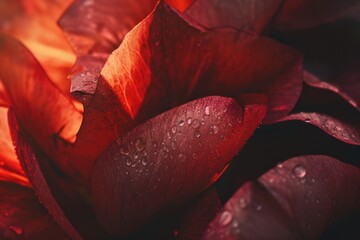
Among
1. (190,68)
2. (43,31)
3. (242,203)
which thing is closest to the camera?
(242,203)

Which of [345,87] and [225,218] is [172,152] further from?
[345,87]

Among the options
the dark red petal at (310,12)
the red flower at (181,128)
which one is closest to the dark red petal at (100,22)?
the red flower at (181,128)

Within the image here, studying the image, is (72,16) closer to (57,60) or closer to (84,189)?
(57,60)

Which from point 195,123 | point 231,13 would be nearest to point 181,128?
point 195,123

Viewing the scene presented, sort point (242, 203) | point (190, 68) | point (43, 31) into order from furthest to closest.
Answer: point (43, 31)
point (190, 68)
point (242, 203)

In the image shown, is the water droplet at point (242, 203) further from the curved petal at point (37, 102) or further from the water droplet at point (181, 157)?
the curved petal at point (37, 102)
